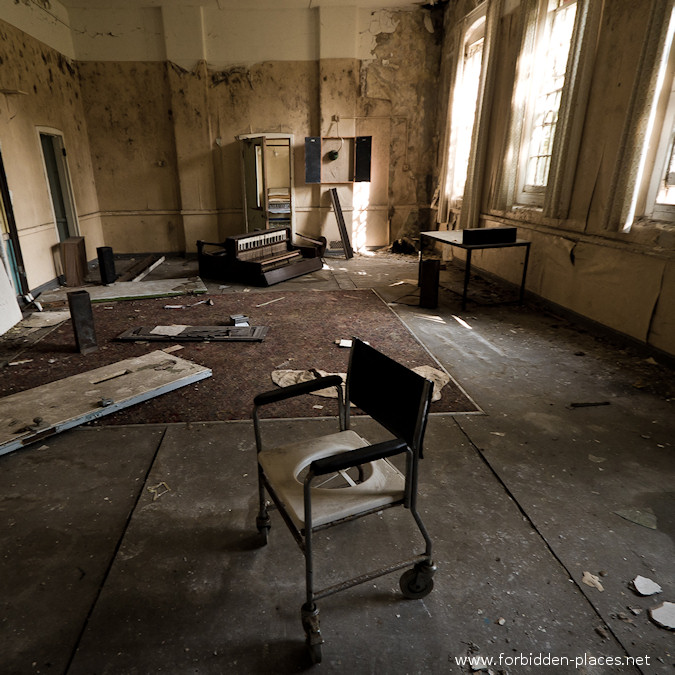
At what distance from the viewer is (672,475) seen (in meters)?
2.58

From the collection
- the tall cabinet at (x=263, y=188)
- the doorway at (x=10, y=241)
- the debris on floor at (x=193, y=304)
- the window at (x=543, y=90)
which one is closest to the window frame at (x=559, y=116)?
the window at (x=543, y=90)

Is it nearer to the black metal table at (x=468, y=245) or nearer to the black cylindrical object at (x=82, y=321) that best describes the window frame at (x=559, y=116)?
the black metal table at (x=468, y=245)

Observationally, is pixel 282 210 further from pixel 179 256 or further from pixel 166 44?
pixel 166 44

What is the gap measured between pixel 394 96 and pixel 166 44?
437cm

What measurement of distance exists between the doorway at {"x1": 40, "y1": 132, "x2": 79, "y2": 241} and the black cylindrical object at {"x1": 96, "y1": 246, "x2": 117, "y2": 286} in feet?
5.36

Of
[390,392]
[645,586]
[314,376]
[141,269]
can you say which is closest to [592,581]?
[645,586]

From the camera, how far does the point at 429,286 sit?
5801 millimetres

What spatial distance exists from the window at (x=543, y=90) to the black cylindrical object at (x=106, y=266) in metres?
6.05

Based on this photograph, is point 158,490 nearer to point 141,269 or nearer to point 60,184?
point 141,269

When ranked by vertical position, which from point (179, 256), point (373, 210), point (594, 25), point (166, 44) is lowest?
point (179, 256)

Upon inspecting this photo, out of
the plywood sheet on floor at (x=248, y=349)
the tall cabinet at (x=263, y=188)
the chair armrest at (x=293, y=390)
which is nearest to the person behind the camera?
the chair armrest at (x=293, y=390)

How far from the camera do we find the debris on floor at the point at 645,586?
6.07ft

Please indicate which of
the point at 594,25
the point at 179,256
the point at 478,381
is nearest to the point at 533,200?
the point at 594,25

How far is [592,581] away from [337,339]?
3.15 metres
